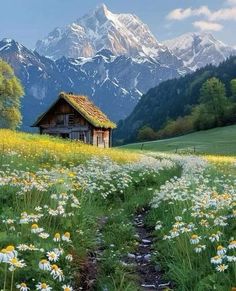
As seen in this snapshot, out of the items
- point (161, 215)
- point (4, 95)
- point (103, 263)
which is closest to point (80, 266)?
point (103, 263)

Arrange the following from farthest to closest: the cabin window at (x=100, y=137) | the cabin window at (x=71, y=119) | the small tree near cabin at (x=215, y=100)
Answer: the small tree near cabin at (x=215, y=100)
the cabin window at (x=71, y=119)
the cabin window at (x=100, y=137)

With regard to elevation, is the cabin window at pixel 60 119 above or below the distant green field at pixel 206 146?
above

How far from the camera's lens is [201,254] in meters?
8.18

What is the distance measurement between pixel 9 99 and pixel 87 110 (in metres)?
43.4

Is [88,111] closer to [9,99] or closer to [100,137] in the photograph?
[100,137]

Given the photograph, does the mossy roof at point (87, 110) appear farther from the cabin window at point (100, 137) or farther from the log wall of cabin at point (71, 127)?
the cabin window at point (100, 137)

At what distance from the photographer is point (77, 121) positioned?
55.3 metres

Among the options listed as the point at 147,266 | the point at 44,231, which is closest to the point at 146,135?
the point at 147,266

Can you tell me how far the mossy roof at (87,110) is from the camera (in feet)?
171

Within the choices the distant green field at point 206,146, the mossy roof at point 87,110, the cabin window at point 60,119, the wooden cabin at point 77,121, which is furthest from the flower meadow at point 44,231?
the distant green field at point 206,146

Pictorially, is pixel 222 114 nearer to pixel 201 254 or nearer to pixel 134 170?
pixel 134 170

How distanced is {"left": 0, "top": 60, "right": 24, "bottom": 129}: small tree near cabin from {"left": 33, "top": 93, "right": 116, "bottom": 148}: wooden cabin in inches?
1299

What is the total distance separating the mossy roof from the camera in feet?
171

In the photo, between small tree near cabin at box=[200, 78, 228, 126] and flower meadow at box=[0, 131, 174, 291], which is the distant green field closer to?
small tree near cabin at box=[200, 78, 228, 126]
